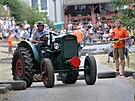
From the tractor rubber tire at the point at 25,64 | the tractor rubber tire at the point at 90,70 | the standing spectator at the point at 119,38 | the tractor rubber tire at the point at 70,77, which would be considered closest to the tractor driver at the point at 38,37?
the tractor rubber tire at the point at 25,64

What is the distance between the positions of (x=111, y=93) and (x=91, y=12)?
4938 cm

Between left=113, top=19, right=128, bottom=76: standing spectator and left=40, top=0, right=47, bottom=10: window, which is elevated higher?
left=40, top=0, right=47, bottom=10: window

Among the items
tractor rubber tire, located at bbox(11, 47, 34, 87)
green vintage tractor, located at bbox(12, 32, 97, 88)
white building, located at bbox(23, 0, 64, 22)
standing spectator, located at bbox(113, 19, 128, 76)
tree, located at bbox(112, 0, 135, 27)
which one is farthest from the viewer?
white building, located at bbox(23, 0, 64, 22)

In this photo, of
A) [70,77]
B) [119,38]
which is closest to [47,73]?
[70,77]

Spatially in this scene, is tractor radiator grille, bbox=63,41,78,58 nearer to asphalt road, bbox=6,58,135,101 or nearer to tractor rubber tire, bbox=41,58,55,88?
tractor rubber tire, bbox=41,58,55,88

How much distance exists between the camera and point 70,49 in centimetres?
1434

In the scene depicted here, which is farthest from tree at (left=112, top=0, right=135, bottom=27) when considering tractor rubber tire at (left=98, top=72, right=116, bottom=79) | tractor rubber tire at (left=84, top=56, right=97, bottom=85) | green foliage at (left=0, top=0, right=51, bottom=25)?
green foliage at (left=0, top=0, right=51, bottom=25)

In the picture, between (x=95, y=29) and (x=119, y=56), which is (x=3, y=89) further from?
(x=95, y=29)

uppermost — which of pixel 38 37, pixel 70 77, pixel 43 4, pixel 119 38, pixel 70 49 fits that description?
pixel 43 4

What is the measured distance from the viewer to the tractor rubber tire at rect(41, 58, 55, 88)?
44.9 feet

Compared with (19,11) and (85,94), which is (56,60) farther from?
(19,11)

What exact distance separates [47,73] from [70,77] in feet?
4.92

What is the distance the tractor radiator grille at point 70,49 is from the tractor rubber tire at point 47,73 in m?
0.66

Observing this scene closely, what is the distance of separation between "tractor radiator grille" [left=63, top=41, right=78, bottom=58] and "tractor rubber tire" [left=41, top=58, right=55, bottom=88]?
663 mm
